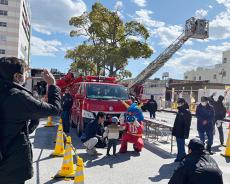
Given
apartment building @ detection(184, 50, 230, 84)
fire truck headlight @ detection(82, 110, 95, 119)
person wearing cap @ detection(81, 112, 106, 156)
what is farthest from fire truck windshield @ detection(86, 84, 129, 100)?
apartment building @ detection(184, 50, 230, 84)

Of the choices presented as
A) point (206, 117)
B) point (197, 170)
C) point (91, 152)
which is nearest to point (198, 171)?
point (197, 170)

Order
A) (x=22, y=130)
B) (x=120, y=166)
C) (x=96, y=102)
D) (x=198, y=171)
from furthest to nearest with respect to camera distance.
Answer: (x=96, y=102), (x=120, y=166), (x=198, y=171), (x=22, y=130)

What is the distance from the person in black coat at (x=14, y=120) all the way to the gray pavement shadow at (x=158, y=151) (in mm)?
7499

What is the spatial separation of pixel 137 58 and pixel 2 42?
48.1 metres

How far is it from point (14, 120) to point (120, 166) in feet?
19.0

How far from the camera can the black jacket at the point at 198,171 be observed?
3.82 meters

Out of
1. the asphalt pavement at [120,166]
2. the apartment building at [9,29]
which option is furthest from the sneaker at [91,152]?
the apartment building at [9,29]

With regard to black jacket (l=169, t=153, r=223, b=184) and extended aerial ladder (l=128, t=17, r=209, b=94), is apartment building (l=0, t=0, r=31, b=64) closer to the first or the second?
extended aerial ladder (l=128, t=17, r=209, b=94)

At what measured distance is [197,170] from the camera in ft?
12.6

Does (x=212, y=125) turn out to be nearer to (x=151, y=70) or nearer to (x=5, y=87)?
(x=5, y=87)

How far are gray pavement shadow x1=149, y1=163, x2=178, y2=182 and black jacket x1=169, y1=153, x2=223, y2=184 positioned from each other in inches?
146

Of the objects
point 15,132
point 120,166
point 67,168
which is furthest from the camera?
point 120,166

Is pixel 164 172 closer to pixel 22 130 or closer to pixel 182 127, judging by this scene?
pixel 182 127

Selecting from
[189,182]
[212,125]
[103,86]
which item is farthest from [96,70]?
[189,182]
